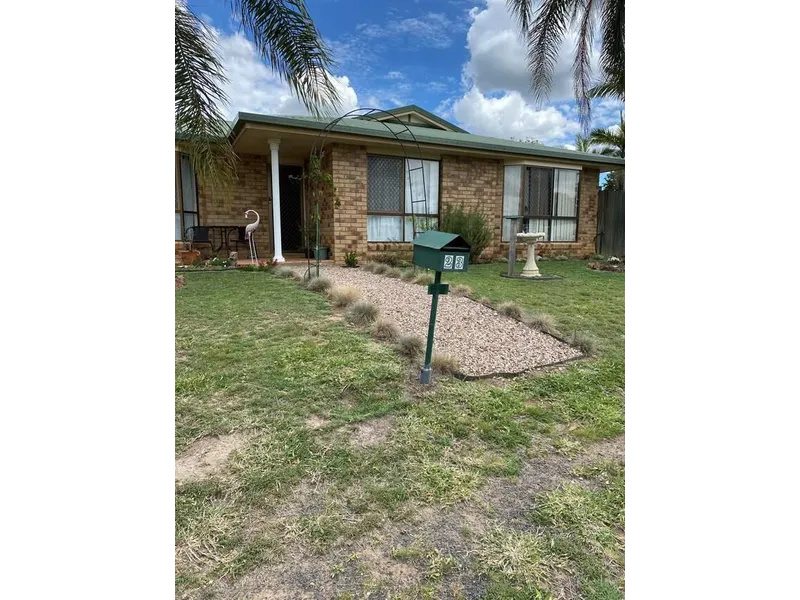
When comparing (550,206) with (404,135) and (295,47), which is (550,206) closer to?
(404,135)

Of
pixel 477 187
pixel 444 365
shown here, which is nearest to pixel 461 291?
pixel 444 365

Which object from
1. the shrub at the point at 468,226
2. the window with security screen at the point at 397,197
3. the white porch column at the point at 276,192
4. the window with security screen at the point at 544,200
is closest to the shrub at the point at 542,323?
the shrub at the point at 468,226

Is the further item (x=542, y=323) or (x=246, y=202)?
(x=246, y=202)

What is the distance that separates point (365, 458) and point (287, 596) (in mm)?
804

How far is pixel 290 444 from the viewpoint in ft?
7.27

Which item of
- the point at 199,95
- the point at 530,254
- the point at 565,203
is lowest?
the point at 530,254

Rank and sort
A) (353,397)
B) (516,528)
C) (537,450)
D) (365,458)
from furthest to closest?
(353,397), (537,450), (365,458), (516,528)

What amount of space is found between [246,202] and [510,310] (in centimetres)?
791

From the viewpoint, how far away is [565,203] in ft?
40.4

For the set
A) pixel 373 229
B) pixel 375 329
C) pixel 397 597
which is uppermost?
pixel 373 229

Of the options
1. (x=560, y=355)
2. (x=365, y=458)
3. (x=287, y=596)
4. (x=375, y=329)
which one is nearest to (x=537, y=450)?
(x=365, y=458)

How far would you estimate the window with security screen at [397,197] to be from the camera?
32.5 feet

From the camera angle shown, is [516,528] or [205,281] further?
[205,281]

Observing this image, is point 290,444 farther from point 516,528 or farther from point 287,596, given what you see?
point 516,528
